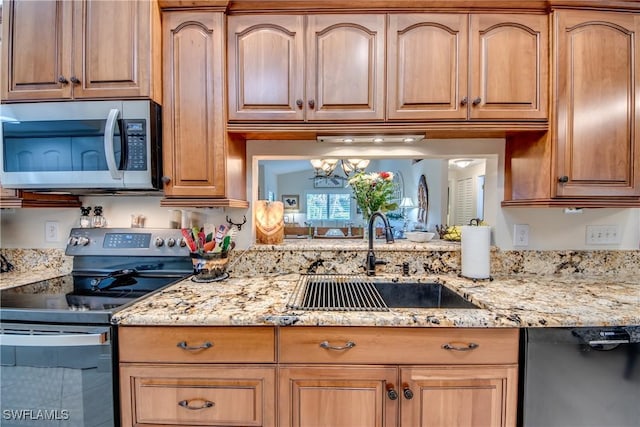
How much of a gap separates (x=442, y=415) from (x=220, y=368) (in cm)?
82

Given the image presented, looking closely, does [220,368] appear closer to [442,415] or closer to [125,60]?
[442,415]

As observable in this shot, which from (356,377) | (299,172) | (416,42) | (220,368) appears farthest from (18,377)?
(299,172)

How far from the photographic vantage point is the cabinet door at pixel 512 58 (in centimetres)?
133

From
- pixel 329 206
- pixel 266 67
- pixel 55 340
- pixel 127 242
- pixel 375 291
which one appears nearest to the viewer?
pixel 55 340

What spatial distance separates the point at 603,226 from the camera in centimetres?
165

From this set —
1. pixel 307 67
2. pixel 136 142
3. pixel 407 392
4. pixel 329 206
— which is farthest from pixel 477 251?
pixel 329 206

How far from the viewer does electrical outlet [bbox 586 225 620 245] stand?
5.41 ft

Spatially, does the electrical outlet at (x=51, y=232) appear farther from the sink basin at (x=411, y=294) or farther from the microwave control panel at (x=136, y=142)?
the sink basin at (x=411, y=294)

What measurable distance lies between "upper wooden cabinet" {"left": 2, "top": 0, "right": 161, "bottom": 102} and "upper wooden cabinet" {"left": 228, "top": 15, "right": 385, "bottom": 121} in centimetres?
37

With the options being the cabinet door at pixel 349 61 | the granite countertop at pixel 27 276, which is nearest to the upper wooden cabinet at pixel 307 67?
the cabinet door at pixel 349 61

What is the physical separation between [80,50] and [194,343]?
1.39m

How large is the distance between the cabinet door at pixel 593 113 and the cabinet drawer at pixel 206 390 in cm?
153

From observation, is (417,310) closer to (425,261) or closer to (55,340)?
(425,261)

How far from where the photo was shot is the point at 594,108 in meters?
1.32
